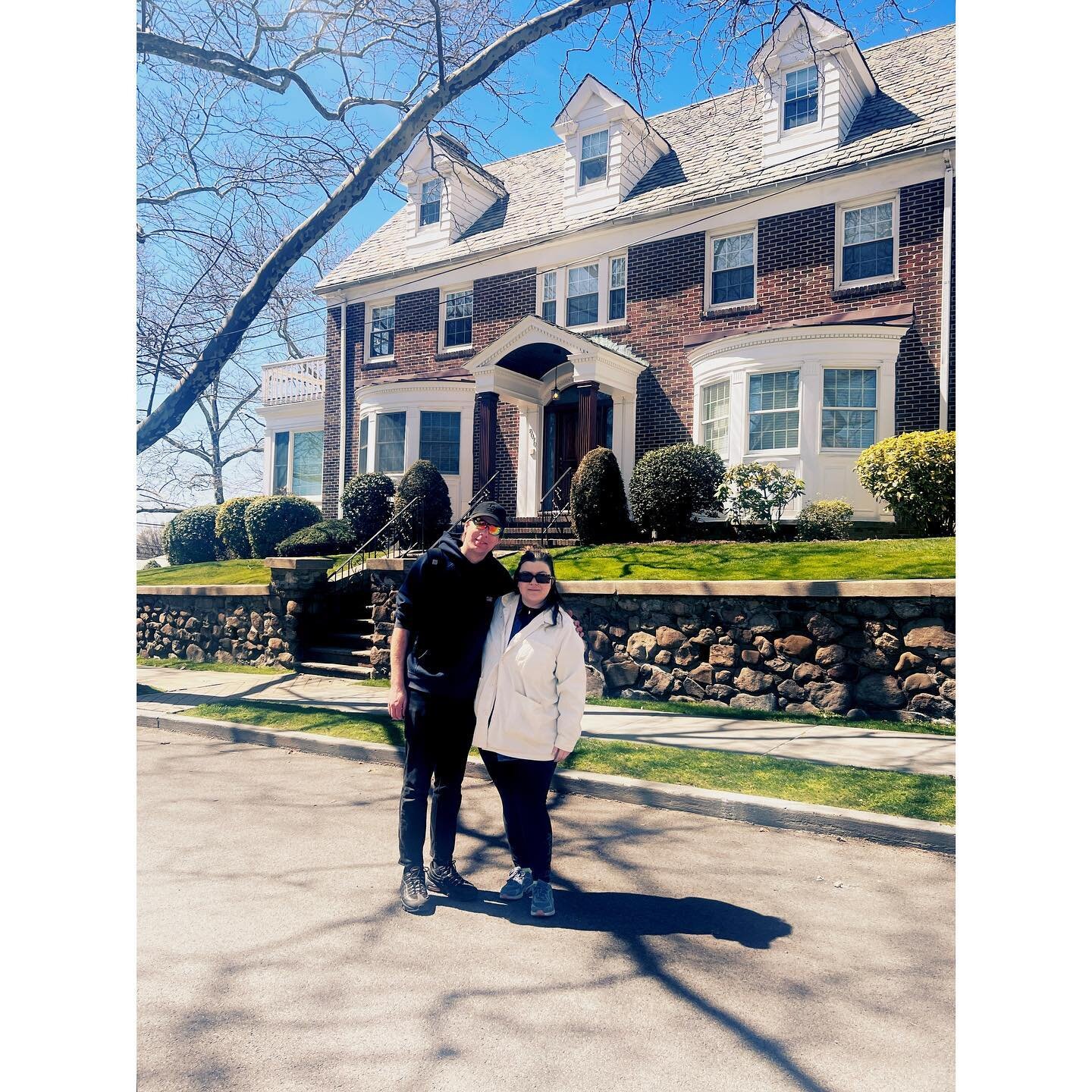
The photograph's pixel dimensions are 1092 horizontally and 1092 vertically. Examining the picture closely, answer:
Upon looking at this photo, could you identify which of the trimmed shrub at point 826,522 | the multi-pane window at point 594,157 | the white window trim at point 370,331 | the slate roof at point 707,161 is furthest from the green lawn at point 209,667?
the multi-pane window at point 594,157

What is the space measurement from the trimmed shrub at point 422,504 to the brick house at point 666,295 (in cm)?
100

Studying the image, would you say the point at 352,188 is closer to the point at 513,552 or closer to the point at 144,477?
the point at 144,477

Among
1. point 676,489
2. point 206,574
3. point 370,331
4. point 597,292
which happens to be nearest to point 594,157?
point 597,292

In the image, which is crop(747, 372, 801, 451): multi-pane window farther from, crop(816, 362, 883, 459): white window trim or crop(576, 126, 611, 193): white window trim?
Result: crop(576, 126, 611, 193): white window trim

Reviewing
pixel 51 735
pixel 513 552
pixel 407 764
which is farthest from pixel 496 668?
pixel 513 552

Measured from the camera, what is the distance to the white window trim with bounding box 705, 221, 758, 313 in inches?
447

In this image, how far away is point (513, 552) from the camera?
10.3 metres

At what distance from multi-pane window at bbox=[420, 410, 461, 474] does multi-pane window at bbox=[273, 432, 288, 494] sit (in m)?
4.31

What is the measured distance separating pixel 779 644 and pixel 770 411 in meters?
4.81

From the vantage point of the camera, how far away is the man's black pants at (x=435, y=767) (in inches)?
124

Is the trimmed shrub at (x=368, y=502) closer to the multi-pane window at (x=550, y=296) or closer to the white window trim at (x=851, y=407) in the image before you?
the multi-pane window at (x=550, y=296)

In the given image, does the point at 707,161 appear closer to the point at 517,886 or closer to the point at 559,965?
the point at 517,886

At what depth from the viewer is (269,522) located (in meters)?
11.5
